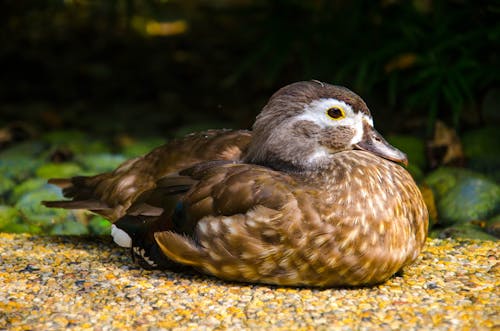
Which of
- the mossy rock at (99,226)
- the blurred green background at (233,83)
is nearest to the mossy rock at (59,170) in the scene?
the blurred green background at (233,83)

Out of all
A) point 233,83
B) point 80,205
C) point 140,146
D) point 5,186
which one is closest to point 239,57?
point 233,83

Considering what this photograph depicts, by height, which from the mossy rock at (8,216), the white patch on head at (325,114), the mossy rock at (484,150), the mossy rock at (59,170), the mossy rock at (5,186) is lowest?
the mossy rock at (8,216)

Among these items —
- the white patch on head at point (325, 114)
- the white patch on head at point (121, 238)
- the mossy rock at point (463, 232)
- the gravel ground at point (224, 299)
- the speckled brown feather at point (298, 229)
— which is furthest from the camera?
the mossy rock at point (463, 232)

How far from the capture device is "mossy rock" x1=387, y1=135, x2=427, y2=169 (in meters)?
5.18

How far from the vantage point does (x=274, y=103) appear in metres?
3.47

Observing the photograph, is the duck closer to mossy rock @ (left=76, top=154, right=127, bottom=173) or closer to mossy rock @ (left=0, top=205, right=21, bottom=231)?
mossy rock @ (left=0, top=205, right=21, bottom=231)

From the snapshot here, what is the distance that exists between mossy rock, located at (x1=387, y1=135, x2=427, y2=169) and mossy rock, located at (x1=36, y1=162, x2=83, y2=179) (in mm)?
2015

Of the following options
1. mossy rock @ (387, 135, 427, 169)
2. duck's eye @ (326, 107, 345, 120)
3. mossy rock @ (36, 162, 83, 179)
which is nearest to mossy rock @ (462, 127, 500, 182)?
mossy rock @ (387, 135, 427, 169)

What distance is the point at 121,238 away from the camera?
3748 millimetres

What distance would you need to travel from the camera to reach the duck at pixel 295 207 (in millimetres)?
3256

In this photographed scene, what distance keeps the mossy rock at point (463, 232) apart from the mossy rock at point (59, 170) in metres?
2.21

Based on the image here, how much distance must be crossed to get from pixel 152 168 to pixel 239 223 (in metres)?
0.75

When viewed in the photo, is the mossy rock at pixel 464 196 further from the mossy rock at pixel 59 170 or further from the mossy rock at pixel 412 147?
the mossy rock at pixel 59 170

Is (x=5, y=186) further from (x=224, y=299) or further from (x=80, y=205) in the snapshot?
(x=224, y=299)
